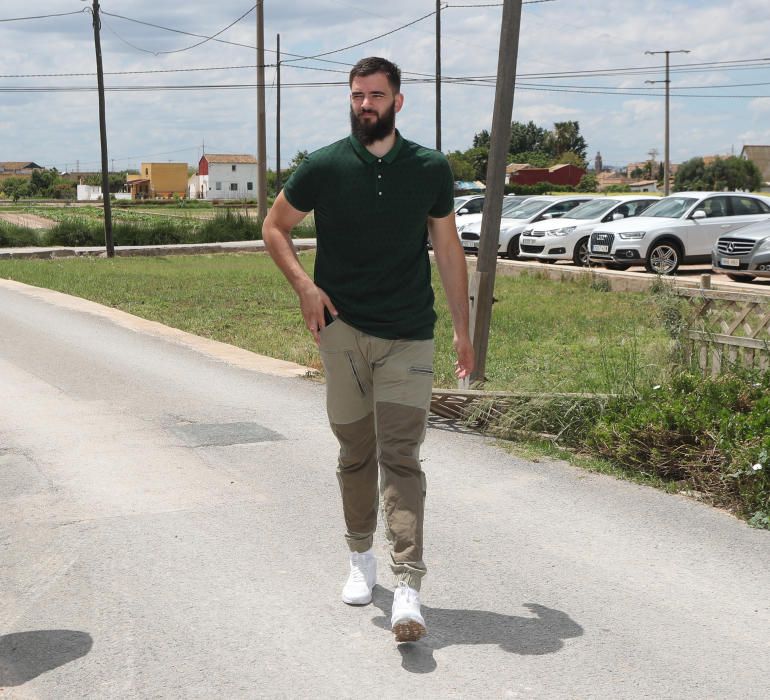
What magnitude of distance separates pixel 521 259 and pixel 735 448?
20.7 metres

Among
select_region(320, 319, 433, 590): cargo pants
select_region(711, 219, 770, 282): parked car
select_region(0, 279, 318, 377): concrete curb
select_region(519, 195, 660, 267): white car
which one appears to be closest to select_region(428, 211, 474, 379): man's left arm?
select_region(320, 319, 433, 590): cargo pants

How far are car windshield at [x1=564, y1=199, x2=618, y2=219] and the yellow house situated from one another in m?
131

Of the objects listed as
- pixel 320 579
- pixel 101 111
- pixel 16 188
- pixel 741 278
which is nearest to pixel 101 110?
pixel 101 111

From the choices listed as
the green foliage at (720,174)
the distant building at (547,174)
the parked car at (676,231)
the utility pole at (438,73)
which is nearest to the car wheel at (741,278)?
the parked car at (676,231)

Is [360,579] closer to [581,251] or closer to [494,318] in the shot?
[494,318]

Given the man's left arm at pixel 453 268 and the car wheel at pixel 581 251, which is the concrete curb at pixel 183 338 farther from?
the car wheel at pixel 581 251

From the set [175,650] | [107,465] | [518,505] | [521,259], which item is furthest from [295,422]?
[521,259]

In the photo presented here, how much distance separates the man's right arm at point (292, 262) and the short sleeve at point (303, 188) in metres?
0.04

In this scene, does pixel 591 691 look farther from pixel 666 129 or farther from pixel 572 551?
pixel 666 129

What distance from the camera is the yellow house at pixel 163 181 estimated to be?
6024 inches

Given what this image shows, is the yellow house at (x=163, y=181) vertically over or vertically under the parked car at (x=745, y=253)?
over

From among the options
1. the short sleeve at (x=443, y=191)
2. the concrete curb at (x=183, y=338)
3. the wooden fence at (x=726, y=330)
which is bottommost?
the concrete curb at (x=183, y=338)

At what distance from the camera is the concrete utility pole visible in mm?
8625

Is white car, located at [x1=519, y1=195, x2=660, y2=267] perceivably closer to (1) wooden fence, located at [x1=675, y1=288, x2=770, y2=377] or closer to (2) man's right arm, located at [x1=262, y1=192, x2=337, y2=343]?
(1) wooden fence, located at [x1=675, y1=288, x2=770, y2=377]
